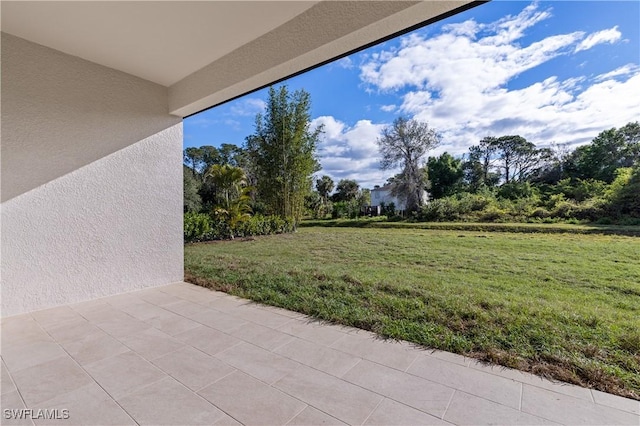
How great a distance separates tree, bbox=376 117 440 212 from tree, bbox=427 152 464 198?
394mm

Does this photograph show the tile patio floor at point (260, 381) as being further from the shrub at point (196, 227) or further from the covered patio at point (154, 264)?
→ the shrub at point (196, 227)

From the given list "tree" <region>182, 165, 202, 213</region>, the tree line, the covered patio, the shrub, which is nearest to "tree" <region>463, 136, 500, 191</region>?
the tree line

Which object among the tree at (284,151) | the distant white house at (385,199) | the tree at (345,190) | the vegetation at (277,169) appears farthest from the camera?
the tree at (345,190)

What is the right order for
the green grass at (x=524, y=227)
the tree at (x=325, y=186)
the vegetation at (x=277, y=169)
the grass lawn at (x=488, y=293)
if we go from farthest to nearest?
the tree at (x=325, y=186)
the vegetation at (x=277, y=169)
the green grass at (x=524, y=227)
the grass lawn at (x=488, y=293)

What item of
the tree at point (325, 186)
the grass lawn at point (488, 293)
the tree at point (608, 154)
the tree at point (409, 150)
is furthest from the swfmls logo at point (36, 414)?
the tree at point (325, 186)

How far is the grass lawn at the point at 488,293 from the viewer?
1.90m

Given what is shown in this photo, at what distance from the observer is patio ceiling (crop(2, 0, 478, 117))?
6.50 feet

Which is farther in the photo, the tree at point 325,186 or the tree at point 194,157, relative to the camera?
the tree at point 325,186

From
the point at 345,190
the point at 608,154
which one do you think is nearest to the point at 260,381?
the point at 608,154

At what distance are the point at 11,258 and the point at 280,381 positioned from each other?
309 cm

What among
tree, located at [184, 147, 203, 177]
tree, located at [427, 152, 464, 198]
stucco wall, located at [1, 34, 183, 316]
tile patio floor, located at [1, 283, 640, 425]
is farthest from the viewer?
tree, located at [184, 147, 203, 177]

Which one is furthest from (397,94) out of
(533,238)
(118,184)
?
(118,184)

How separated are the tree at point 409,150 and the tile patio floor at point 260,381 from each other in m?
8.57

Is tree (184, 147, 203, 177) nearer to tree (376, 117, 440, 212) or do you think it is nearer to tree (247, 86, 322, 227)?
tree (247, 86, 322, 227)
